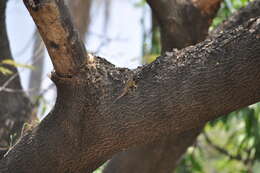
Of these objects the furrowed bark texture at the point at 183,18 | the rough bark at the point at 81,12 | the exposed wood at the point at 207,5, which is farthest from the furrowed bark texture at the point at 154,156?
the rough bark at the point at 81,12

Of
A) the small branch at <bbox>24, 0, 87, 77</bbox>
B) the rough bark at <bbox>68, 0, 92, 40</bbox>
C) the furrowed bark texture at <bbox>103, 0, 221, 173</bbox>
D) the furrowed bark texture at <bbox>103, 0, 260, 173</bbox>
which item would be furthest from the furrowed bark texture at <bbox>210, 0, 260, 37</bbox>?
the rough bark at <bbox>68, 0, 92, 40</bbox>

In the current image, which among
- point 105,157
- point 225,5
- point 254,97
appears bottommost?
point 105,157

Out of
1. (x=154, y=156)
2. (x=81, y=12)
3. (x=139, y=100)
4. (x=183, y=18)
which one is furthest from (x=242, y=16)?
(x=81, y=12)

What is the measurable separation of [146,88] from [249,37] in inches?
17.4

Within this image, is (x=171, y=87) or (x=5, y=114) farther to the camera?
(x=5, y=114)

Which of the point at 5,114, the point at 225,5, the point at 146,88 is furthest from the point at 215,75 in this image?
the point at 225,5

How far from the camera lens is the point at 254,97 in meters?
2.05

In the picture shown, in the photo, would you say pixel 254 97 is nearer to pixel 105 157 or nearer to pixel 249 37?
pixel 249 37

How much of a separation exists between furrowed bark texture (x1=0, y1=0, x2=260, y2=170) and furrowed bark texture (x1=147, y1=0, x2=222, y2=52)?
2.92ft

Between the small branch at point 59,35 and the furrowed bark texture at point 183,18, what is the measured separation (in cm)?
102

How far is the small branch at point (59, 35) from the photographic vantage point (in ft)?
6.06

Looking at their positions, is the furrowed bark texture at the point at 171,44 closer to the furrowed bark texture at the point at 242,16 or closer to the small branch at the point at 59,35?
the furrowed bark texture at the point at 242,16

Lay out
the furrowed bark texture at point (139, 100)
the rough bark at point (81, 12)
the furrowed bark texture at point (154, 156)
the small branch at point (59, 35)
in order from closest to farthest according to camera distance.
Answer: the small branch at point (59, 35) → the furrowed bark texture at point (139, 100) → the furrowed bark texture at point (154, 156) → the rough bark at point (81, 12)

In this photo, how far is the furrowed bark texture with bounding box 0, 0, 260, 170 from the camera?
201cm
